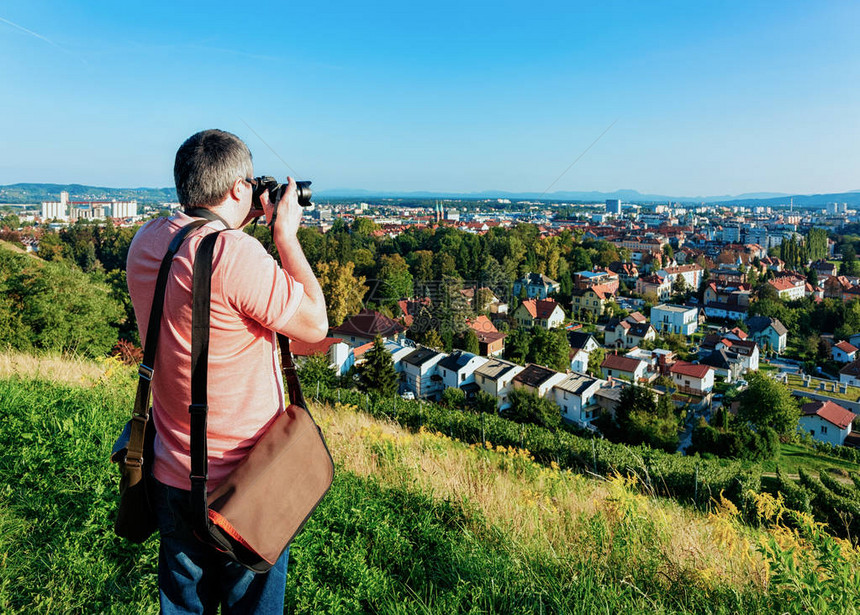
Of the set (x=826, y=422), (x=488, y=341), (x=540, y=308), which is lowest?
(x=826, y=422)

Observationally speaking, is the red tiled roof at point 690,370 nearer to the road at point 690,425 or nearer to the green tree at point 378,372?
the road at point 690,425

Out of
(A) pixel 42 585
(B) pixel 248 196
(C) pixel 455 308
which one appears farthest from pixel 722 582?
(C) pixel 455 308

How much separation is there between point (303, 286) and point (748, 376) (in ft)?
75.6

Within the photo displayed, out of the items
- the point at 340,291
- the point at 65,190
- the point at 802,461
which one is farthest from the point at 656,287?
the point at 65,190

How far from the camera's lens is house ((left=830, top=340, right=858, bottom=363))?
26.2m

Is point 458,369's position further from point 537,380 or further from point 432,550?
point 432,550

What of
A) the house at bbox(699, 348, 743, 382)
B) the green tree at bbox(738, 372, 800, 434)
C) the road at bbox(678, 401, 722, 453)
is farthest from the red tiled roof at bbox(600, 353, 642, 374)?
the green tree at bbox(738, 372, 800, 434)

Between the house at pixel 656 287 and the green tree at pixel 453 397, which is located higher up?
the house at pixel 656 287

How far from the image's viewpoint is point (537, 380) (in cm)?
1734

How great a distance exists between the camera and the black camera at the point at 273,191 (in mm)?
1137

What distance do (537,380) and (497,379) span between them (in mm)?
1310

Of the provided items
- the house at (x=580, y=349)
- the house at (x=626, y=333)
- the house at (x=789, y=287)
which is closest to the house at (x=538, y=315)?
the house at (x=626, y=333)

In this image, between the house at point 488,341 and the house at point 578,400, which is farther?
the house at point 488,341

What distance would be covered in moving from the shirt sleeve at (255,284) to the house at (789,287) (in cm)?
4295
